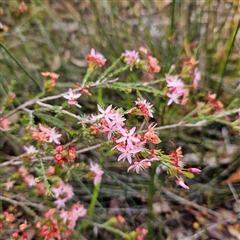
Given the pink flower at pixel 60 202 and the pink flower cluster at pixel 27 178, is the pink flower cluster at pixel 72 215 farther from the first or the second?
the pink flower cluster at pixel 27 178

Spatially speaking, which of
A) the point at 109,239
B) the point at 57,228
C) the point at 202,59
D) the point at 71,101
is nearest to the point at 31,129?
the point at 71,101

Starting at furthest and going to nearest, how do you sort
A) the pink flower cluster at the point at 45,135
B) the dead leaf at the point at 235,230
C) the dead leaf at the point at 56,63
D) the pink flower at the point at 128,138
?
the dead leaf at the point at 56,63 → the dead leaf at the point at 235,230 → the pink flower cluster at the point at 45,135 → the pink flower at the point at 128,138

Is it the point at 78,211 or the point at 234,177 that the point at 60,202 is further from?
the point at 234,177

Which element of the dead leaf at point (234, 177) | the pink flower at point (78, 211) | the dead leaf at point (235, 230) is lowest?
the pink flower at point (78, 211)

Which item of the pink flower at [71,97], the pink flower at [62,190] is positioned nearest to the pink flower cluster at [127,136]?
the pink flower at [71,97]

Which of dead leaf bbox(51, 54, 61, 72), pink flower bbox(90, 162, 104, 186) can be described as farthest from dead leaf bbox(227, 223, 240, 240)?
dead leaf bbox(51, 54, 61, 72)

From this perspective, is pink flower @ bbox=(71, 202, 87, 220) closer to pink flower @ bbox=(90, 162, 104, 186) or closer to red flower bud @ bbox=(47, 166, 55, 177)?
pink flower @ bbox=(90, 162, 104, 186)

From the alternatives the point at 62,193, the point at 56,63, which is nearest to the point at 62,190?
the point at 62,193
